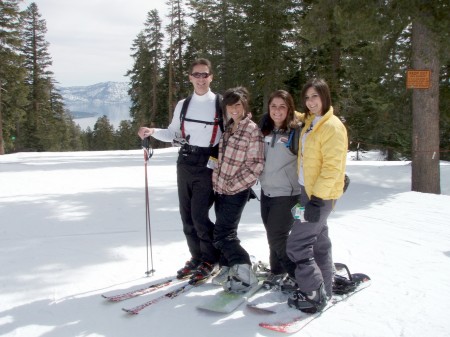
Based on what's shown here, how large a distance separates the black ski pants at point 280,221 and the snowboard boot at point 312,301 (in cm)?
39

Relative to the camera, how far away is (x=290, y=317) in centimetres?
337

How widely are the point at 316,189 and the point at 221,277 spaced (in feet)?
4.79

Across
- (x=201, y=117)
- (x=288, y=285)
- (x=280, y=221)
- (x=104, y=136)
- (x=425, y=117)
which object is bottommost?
(x=288, y=285)

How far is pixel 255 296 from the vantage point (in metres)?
3.81

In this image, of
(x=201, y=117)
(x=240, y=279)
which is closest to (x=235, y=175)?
(x=201, y=117)

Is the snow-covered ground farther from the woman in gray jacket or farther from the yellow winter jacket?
the yellow winter jacket

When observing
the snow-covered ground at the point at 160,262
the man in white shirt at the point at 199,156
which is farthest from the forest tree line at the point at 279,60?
the man in white shirt at the point at 199,156

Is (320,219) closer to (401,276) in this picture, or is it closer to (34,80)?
(401,276)

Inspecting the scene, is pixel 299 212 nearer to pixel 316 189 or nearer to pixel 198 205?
pixel 316 189

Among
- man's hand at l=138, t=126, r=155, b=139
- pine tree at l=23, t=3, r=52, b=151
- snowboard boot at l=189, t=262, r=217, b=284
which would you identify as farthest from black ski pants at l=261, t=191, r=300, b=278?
pine tree at l=23, t=3, r=52, b=151

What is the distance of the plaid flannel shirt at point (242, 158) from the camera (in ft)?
12.1

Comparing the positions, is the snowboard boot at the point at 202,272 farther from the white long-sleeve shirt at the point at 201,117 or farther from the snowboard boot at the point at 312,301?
the white long-sleeve shirt at the point at 201,117

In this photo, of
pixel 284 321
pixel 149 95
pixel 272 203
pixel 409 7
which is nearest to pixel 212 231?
pixel 272 203

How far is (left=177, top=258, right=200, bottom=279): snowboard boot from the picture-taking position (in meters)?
4.21
